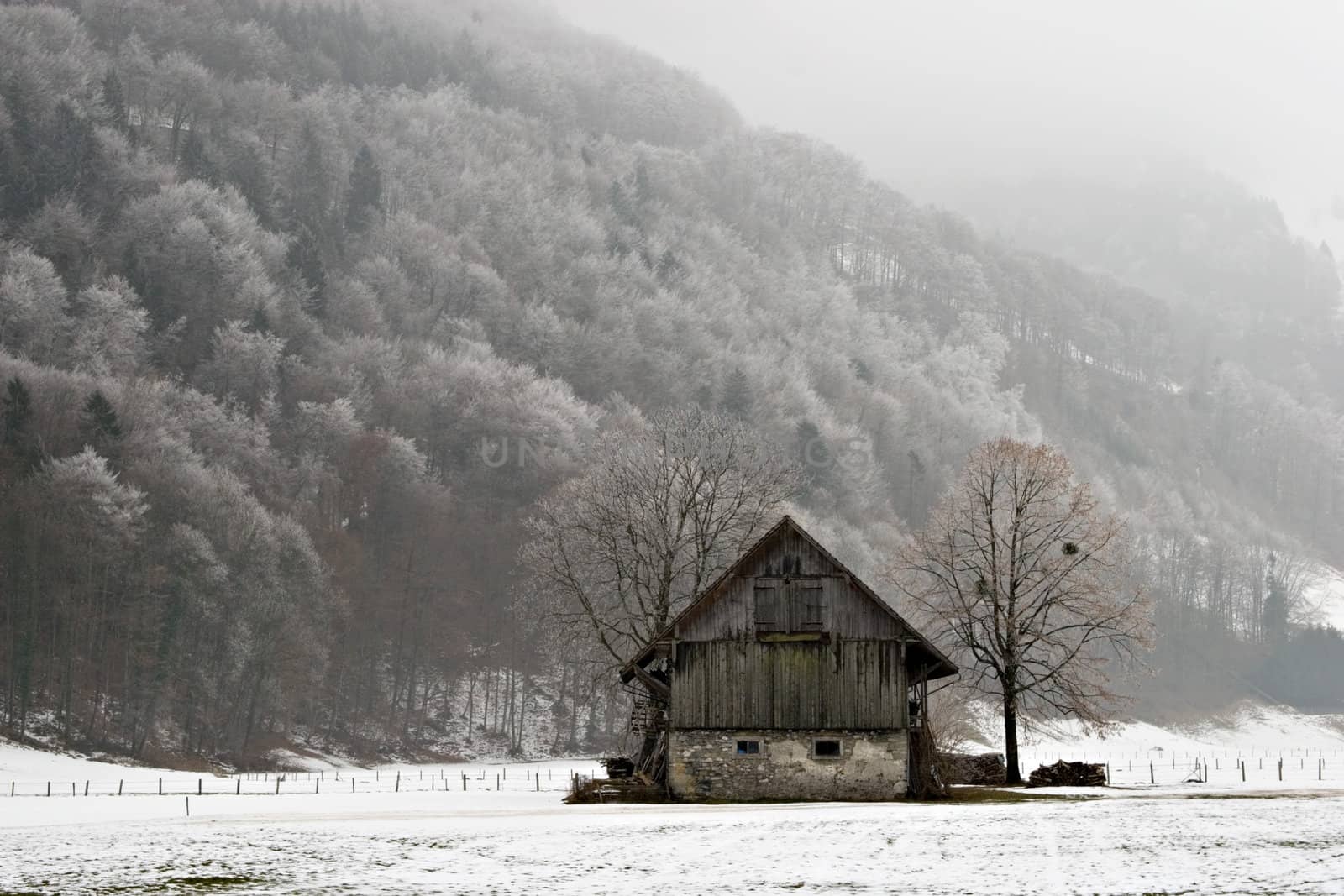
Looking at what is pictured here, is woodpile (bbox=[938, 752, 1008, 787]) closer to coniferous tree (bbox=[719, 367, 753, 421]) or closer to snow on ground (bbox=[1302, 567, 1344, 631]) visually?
coniferous tree (bbox=[719, 367, 753, 421])

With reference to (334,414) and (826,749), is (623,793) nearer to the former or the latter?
(826,749)

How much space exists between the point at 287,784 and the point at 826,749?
2852 centimetres

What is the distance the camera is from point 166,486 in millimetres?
87250

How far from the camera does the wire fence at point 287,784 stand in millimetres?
51969

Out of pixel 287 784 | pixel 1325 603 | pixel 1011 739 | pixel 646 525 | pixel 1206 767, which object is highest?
pixel 1325 603

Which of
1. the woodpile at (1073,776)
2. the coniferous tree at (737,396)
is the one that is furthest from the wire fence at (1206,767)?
the coniferous tree at (737,396)

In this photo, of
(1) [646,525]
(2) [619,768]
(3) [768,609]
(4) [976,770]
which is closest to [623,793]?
(2) [619,768]

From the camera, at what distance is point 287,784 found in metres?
61.3

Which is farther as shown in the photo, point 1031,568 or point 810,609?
point 1031,568

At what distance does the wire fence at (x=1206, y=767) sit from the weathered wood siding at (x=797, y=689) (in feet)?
39.8

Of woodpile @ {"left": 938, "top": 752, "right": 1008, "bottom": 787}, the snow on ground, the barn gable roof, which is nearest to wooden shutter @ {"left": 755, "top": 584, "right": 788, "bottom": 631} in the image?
the barn gable roof

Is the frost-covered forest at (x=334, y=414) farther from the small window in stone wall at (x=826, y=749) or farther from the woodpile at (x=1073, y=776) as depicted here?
the small window in stone wall at (x=826, y=749)

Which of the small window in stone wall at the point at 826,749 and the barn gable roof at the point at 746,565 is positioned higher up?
the barn gable roof at the point at 746,565

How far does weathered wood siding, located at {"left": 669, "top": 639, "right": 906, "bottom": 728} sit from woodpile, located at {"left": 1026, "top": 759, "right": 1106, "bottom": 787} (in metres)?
8.83
